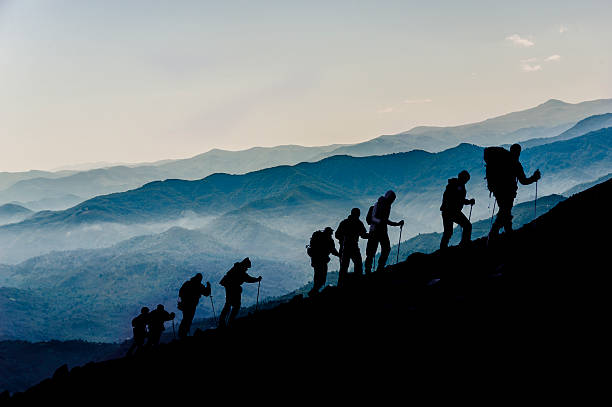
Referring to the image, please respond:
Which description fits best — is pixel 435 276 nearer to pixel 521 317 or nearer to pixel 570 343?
pixel 521 317

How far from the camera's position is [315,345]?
8883mm

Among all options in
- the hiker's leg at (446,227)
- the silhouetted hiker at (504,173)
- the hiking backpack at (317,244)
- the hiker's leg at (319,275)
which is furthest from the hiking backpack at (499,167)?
the hiker's leg at (319,275)

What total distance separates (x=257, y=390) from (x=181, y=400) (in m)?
1.63

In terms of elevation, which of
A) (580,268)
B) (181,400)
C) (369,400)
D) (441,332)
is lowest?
(181,400)

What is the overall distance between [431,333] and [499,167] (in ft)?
18.6

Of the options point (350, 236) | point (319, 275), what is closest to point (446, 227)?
point (350, 236)

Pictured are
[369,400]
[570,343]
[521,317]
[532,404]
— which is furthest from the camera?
[521,317]

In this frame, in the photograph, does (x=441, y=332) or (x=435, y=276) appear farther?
(x=435, y=276)

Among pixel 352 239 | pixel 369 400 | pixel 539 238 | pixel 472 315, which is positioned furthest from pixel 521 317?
pixel 352 239

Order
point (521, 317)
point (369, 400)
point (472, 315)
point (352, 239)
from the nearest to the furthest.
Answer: point (369, 400), point (521, 317), point (472, 315), point (352, 239)

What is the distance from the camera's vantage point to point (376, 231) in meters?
13.8

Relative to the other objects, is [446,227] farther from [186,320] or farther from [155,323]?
[155,323]

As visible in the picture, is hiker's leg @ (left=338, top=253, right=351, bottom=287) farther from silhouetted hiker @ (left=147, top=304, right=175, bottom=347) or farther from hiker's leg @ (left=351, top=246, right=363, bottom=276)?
silhouetted hiker @ (left=147, top=304, right=175, bottom=347)

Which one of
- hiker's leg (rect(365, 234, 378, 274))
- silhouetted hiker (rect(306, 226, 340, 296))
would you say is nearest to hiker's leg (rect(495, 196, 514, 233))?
hiker's leg (rect(365, 234, 378, 274))
